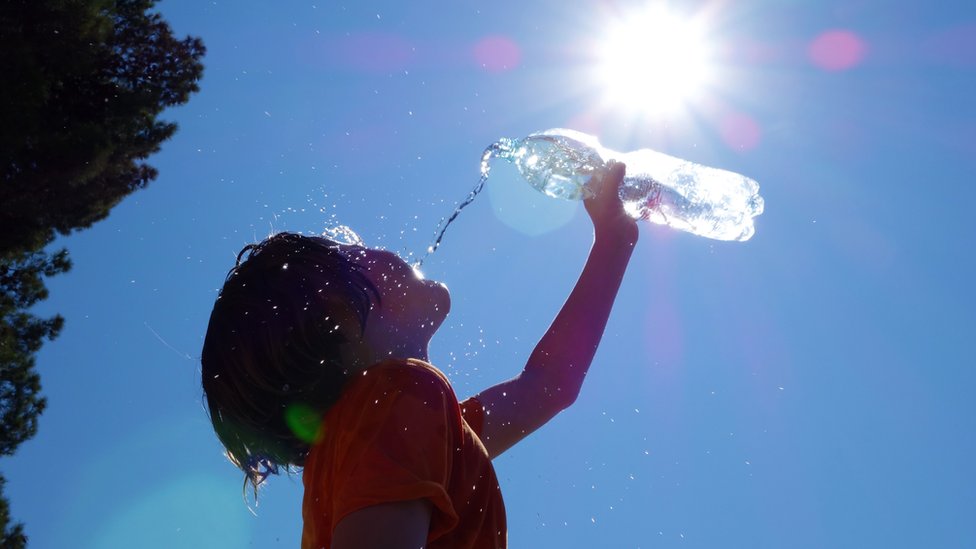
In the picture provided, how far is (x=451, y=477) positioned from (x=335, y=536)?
0.98 ft

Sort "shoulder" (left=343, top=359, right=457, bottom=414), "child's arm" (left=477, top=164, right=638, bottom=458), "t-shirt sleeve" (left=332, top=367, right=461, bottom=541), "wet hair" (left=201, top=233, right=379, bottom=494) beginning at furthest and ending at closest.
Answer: "child's arm" (left=477, top=164, right=638, bottom=458) → "wet hair" (left=201, top=233, right=379, bottom=494) → "shoulder" (left=343, top=359, right=457, bottom=414) → "t-shirt sleeve" (left=332, top=367, right=461, bottom=541)

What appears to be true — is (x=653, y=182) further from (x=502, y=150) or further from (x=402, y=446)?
(x=402, y=446)

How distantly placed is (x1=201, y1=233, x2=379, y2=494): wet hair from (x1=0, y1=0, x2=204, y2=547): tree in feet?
23.8

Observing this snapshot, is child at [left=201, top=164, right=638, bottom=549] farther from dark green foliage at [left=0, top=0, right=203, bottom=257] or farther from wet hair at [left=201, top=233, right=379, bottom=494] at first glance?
dark green foliage at [left=0, top=0, right=203, bottom=257]

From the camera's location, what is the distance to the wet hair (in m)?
2.05

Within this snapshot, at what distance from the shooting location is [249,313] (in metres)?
2.15

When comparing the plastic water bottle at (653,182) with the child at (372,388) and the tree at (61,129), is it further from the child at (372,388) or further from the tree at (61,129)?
the tree at (61,129)

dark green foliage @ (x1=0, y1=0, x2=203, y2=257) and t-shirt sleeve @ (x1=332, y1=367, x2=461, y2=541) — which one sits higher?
dark green foliage @ (x1=0, y1=0, x2=203, y2=257)

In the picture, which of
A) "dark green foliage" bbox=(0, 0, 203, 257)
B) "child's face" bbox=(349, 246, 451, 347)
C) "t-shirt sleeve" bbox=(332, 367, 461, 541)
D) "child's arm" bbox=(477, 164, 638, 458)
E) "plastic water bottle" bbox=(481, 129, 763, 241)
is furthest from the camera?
"dark green foliage" bbox=(0, 0, 203, 257)

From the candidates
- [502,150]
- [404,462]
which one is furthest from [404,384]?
[502,150]

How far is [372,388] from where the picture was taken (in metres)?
1.70

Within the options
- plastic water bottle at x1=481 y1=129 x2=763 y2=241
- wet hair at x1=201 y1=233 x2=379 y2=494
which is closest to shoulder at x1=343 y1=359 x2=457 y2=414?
wet hair at x1=201 y1=233 x2=379 y2=494

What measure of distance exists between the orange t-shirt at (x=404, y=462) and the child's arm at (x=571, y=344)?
0.56 meters

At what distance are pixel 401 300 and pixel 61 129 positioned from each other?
777 cm
